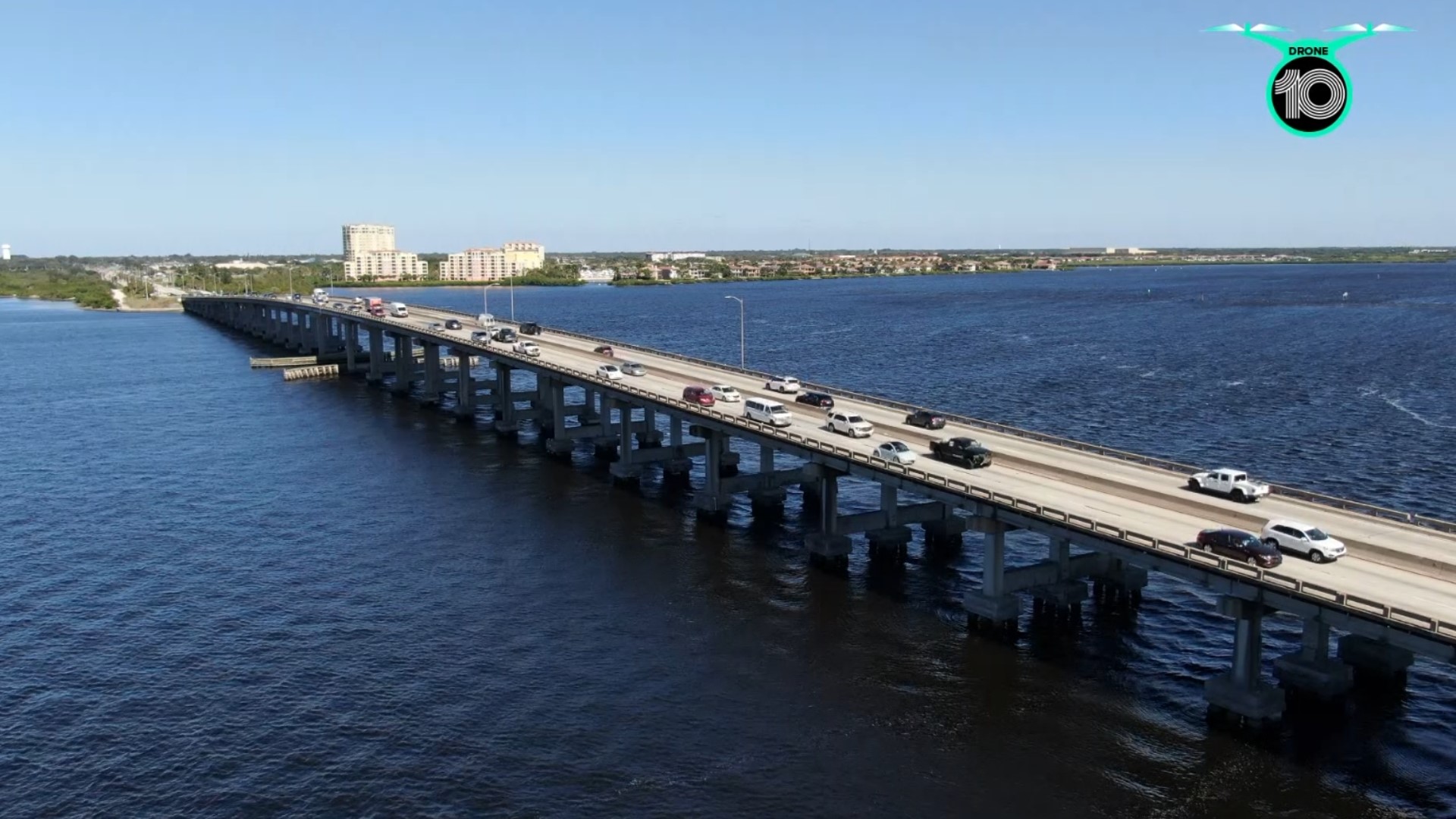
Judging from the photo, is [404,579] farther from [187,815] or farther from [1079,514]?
[1079,514]

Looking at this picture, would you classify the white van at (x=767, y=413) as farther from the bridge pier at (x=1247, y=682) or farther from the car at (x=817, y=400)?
the bridge pier at (x=1247, y=682)

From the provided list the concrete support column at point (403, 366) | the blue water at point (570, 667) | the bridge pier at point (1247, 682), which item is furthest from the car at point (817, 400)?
the concrete support column at point (403, 366)

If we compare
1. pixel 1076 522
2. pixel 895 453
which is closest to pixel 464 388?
pixel 895 453

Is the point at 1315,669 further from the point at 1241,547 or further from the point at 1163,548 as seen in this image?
the point at 1163,548

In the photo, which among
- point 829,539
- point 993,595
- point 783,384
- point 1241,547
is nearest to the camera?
point 1241,547

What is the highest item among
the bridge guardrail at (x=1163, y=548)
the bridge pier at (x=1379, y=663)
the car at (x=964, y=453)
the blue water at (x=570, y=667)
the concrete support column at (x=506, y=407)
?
the car at (x=964, y=453)

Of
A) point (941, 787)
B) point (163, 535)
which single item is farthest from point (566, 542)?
point (941, 787)
